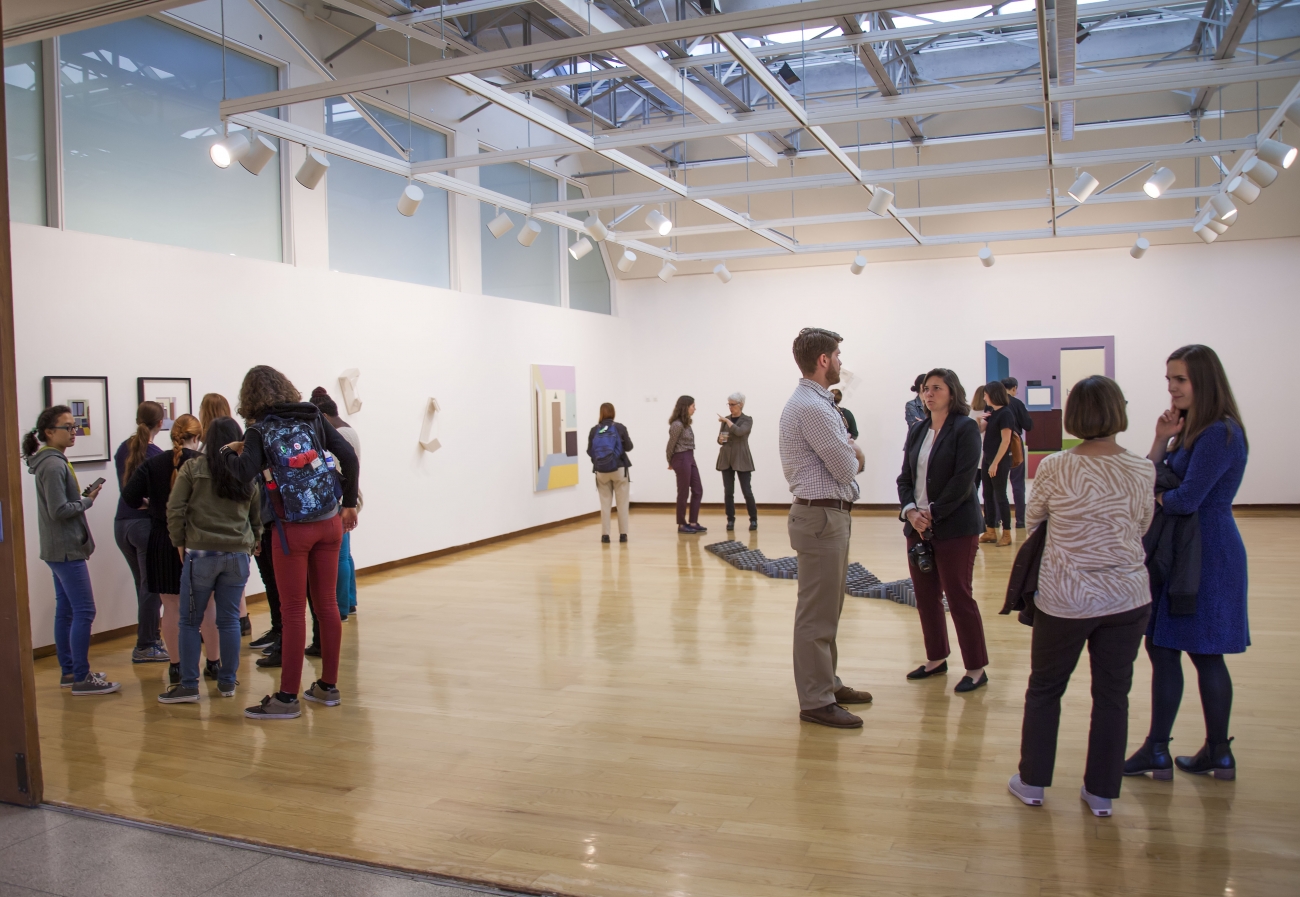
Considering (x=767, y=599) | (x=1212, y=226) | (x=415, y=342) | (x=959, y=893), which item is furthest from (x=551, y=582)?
(x=1212, y=226)

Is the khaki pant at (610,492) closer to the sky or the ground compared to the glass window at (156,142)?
closer to the ground

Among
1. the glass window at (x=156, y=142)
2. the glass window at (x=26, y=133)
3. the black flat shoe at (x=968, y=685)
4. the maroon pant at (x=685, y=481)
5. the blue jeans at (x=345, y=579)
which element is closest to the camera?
the black flat shoe at (x=968, y=685)

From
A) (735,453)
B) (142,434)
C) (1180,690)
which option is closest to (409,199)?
(142,434)

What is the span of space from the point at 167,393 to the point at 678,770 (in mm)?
4547

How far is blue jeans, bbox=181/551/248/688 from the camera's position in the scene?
450 centimetres

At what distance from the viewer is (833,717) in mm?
4008

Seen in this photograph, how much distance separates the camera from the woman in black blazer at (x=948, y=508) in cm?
427

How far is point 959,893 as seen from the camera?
2.59 m

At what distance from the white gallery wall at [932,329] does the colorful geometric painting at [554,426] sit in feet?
5.11

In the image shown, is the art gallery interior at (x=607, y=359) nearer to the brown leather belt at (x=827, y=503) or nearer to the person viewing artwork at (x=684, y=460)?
the person viewing artwork at (x=684, y=460)

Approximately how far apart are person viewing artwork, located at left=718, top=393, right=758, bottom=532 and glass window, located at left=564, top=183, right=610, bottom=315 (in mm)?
2937

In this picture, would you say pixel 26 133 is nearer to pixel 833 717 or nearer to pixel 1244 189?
pixel 833 717

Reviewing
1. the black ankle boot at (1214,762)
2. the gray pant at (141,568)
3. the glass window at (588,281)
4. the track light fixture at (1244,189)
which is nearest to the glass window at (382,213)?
the glass window at (588,281)

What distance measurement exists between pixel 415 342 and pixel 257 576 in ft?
8.98
